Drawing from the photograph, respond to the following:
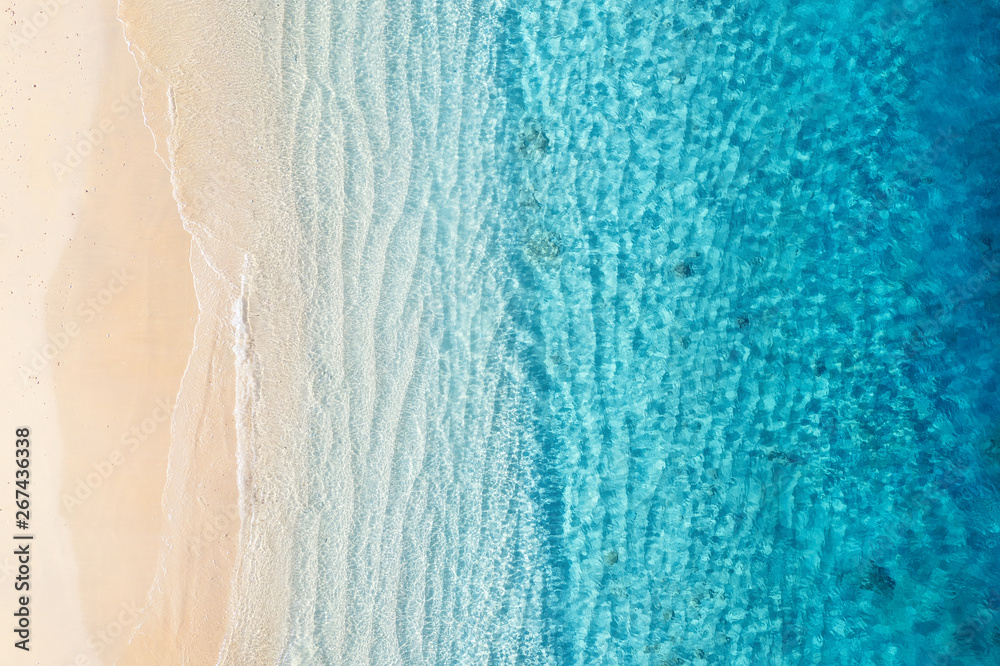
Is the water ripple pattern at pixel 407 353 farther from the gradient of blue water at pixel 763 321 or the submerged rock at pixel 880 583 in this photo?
the submerged rock at pixel 880 583

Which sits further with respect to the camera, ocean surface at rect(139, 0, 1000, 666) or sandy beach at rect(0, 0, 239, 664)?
sandy beach at rect(0, 0, 239, 664)

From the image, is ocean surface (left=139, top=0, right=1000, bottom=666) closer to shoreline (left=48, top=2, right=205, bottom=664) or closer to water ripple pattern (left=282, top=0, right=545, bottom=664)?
water ripple pattern (left=282, top=0, right=545, bottom=664)

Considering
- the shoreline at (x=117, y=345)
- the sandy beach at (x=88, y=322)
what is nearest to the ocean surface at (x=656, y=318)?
the shoreline at (x=117, y=345)

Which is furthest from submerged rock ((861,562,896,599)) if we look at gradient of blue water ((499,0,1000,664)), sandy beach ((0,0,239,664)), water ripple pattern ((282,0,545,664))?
sandy beach ((0,0,239,664))

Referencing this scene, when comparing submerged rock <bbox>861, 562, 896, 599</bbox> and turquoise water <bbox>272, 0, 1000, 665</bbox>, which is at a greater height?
turquoise water <bbox>272, 0, 1000, 665</bbox>

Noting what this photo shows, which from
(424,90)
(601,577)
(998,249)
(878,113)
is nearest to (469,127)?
(424,90)

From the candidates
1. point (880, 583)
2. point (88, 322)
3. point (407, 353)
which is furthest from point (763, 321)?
point (88, 322)

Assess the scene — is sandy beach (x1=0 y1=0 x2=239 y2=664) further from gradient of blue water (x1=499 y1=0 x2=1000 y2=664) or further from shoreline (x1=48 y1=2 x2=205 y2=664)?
gradient of blue water (x1=499 y1=0 x2=1000 y2=664)
